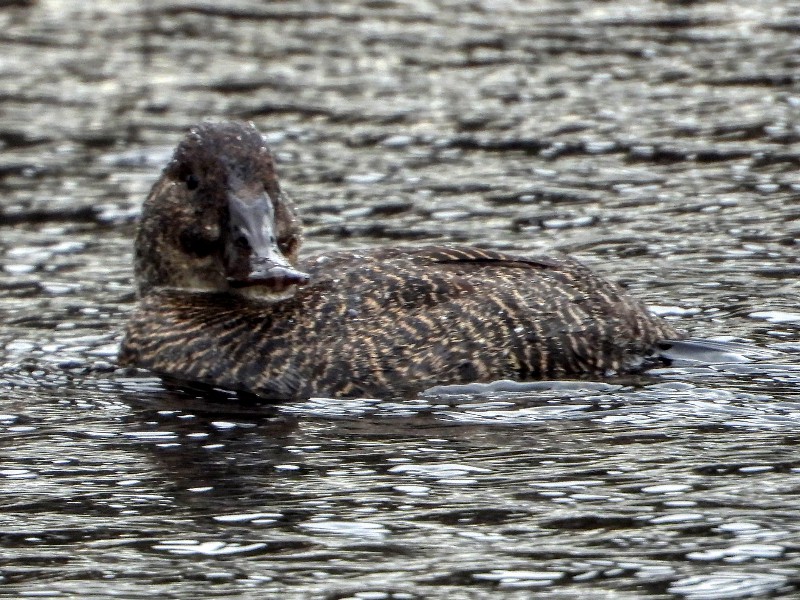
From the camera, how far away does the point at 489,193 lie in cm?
1255

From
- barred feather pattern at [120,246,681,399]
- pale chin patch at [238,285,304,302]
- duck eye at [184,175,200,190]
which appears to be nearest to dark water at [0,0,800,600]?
barred feather pattern at [120,246,681,399]

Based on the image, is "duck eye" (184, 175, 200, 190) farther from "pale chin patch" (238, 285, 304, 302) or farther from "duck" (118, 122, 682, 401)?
"pale chin patch" (238, 285, 304, 302)

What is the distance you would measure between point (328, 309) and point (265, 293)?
309mm

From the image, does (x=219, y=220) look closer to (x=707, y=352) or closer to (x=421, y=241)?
(x=707, y=352)

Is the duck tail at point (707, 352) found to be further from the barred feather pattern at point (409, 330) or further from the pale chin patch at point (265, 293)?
the pale chin patch at point (265, 293)

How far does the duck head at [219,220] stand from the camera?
883 cm

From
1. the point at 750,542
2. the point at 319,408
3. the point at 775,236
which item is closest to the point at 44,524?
the point at 319,408

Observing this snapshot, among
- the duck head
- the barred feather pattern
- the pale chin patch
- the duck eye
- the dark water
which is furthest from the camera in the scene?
the duck eye

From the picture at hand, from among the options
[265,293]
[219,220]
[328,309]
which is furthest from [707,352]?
[219,220]

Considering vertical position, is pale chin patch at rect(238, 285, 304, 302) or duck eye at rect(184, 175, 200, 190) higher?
duck eye at rect(184, 175, 200, 190)

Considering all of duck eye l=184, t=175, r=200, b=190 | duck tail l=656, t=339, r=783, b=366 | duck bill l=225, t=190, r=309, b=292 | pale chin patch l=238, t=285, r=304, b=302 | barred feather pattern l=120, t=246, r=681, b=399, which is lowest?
duck tail l=656, t=339, r=783, b=366

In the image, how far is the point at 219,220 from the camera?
9.09 metres

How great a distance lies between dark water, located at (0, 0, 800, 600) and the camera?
20.9 ft

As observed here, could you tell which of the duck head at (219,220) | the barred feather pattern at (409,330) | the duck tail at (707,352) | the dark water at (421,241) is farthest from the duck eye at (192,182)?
the duck tail at (707,352)
